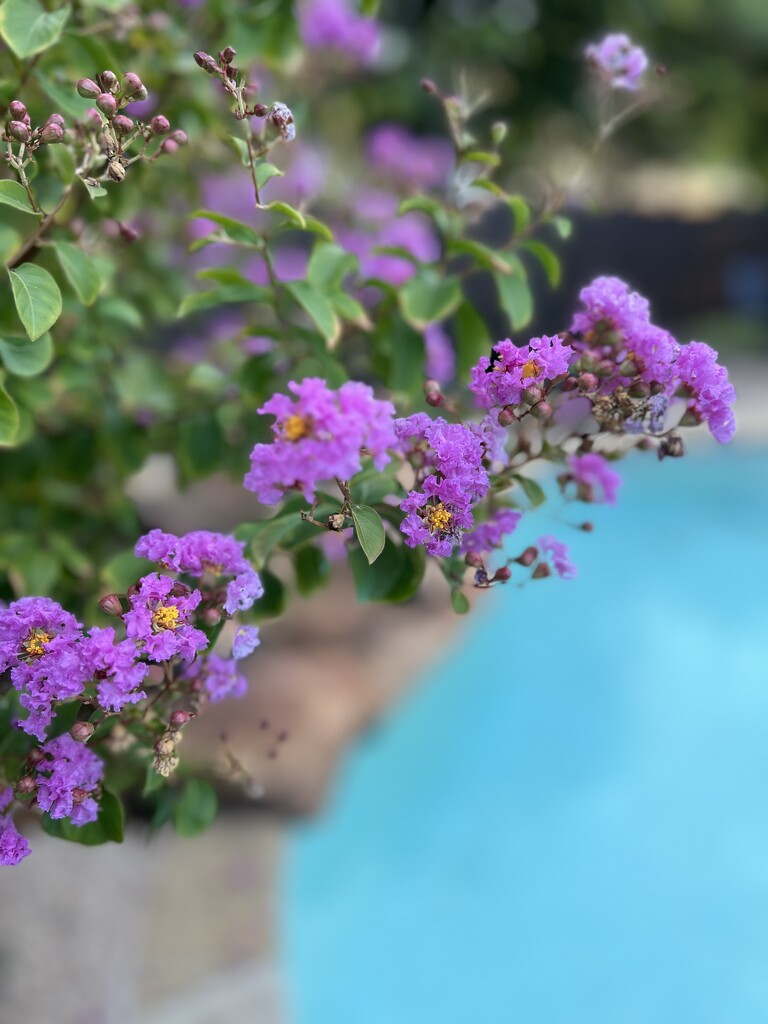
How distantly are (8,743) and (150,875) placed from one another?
5.24ft

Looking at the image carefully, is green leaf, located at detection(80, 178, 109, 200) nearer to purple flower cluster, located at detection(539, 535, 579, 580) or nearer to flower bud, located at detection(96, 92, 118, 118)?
flower bud, located at detection(96, 92, 118, 118)

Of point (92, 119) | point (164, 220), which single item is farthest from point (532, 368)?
point (164, 220)

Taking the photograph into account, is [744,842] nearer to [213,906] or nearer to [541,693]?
[541,693]

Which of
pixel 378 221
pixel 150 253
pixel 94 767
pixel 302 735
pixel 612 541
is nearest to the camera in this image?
pixel 94 767

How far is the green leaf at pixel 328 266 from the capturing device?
908 mm

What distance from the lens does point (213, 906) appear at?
212cm

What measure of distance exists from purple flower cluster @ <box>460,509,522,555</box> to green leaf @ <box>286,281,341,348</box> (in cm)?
23

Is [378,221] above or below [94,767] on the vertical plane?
above

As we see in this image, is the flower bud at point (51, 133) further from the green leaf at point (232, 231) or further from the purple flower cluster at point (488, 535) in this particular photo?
the purple flower cluster at point (488, 535)

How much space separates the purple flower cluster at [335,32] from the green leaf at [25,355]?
107cm

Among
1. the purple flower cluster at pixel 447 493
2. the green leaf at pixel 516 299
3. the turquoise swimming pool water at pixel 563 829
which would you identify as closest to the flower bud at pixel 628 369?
the purple flower cluster at pixel 447 493

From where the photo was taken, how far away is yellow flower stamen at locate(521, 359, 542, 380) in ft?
2.12

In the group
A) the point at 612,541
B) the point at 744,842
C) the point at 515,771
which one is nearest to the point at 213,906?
the point at 515,771

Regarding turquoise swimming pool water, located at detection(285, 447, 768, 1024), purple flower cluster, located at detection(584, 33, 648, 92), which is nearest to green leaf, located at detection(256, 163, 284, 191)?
purple flower cluster, located at detection(584, 33, 648, 92)
